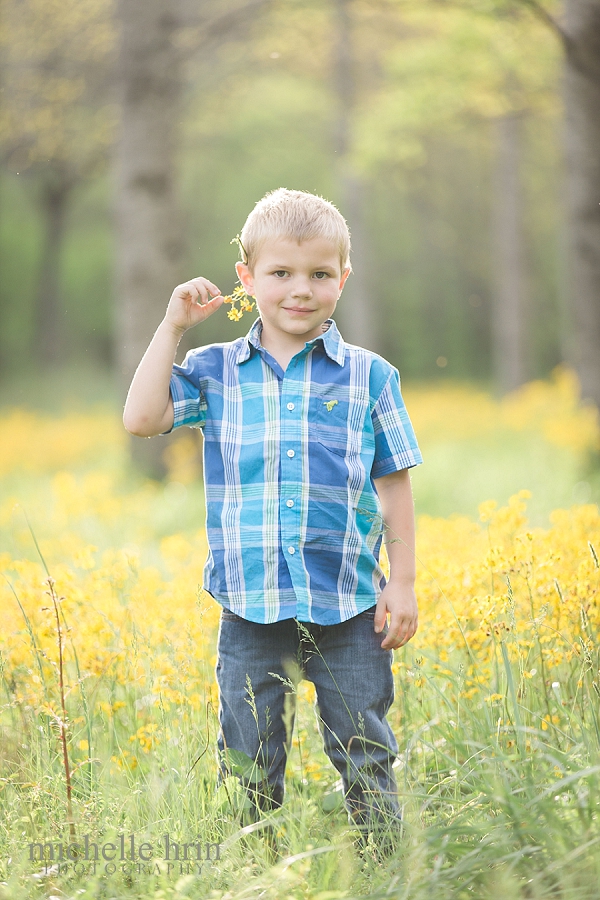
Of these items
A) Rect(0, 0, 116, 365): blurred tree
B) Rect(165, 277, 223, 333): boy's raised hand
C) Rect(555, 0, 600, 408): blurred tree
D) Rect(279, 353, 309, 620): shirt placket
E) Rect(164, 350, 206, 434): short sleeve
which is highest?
Rect(0, 0, 116, 365): blurred tree

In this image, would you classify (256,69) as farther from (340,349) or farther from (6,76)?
(340,349)

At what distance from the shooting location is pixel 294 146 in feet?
66.6

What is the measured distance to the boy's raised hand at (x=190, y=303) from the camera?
2.31 metres

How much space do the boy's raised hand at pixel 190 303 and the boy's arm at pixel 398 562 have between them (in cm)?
66

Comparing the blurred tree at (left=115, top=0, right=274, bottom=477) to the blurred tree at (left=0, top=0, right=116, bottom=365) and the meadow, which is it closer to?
the blurred tree at (left=0, top=0, right=116, bottom=365)

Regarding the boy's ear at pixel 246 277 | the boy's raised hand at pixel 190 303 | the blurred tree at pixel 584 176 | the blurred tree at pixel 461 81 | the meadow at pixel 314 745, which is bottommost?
the meadow at pixel 314 745

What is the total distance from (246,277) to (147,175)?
5.95 m

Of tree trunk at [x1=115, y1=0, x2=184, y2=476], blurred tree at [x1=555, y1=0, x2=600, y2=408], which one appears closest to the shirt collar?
blurred tree at [x1=555, y1=0, x2=600, y2=408]

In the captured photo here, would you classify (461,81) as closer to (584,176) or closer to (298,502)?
(584,176)

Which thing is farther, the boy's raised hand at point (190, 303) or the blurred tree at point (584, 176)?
the blurred tree at point (584, 176)

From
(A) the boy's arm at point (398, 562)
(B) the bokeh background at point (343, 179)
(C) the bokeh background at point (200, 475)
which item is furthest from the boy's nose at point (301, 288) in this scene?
(B) the bokeh background at point (343, 179)

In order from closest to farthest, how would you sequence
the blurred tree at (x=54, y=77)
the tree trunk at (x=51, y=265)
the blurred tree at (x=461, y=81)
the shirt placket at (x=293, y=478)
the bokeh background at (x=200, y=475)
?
1. the bokeh background at (x=200, y=475)
2. the shirt placket at (x=293, y=478)
3. the blurred tree at (x=461, y=81)
4. the blurred tree at (x=54, y=77)
5. the tree trunk at (x=51, y=265)

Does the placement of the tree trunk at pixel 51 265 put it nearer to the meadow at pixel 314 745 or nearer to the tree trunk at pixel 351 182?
the tree trunk at pixel 351 182

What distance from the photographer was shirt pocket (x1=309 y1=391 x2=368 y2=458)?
7.64 feet
